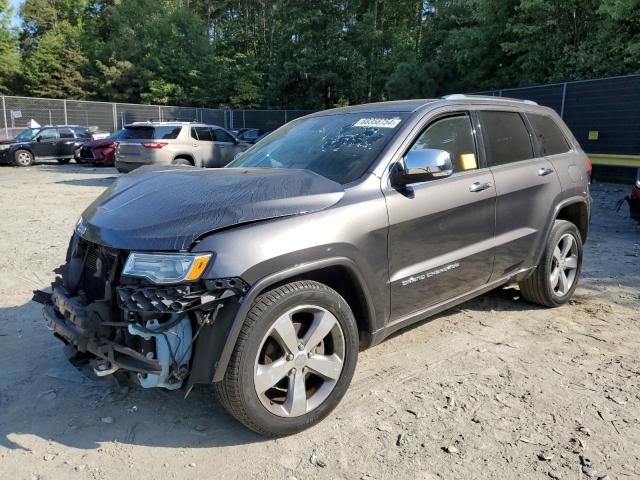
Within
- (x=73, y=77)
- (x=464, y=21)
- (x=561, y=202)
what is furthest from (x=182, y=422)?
(x=73, y=77)

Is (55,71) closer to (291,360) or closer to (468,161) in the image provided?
(468,161)

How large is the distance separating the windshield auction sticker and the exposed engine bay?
1598 mm

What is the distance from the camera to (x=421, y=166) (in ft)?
9.86

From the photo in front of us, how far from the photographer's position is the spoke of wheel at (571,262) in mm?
4605

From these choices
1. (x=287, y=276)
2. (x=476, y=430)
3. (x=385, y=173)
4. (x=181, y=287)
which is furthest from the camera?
(x=385, y=173)

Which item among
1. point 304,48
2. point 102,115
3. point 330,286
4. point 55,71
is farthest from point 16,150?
point 55,71

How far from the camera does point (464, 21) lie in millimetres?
26891

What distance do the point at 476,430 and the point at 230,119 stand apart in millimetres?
30373

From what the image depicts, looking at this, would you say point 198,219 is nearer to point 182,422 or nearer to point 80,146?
point 182,422

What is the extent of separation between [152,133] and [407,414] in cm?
1168

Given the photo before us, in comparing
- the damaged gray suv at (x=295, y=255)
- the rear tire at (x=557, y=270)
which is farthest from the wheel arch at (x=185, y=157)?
the rear tire at (x=557, y=270)

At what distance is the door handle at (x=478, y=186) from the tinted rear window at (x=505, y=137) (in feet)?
0.93

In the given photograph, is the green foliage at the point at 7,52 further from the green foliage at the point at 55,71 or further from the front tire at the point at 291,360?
the front tire at the point at 291,360

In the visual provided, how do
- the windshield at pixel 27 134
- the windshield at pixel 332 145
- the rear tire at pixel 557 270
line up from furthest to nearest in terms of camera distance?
the windshield at pixel 27 134 → the rear tire at pixel 557 270 → the windshield at pixel 332 145
